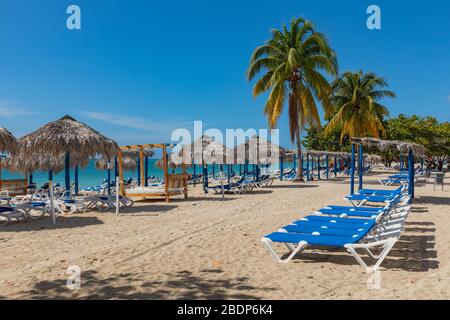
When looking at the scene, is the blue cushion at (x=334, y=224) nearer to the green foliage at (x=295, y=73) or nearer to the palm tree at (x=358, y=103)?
the green foliage at (x=295, y=73)

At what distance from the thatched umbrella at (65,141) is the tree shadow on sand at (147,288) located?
787 centimetres

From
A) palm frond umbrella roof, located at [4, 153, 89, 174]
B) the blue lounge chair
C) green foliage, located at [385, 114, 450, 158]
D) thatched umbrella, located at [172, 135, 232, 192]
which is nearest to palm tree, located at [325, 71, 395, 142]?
green foliage, located at [385, 114, 450, 158]

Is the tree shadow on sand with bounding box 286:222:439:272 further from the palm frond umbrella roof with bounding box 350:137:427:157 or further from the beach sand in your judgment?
the palm frond umbrella roof with bounding box 350:137:427:157

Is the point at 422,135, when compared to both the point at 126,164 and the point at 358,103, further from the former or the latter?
the point at 126,164

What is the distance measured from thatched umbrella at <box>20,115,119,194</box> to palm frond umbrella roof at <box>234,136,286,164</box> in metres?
9.78

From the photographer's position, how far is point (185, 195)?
15.2 m

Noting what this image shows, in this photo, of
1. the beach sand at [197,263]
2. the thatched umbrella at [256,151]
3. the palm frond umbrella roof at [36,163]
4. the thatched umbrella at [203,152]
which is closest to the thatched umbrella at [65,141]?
the beach sand at [197,263]

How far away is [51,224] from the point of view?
30.0 feet

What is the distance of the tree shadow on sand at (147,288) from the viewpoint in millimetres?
4180

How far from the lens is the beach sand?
431 cm

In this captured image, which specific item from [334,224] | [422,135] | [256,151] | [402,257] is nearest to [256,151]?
[256,151]

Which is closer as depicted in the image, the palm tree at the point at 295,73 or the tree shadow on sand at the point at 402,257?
the tree shadow on sand at the point at 402,257

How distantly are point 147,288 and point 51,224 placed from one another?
18.5 feet

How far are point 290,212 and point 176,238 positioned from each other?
Result: 4.27m
